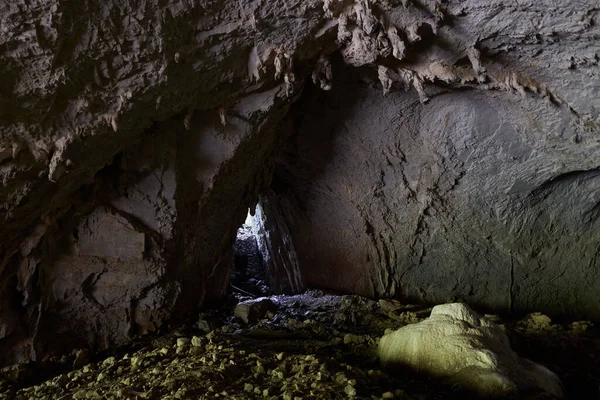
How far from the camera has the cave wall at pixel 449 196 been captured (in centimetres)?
339

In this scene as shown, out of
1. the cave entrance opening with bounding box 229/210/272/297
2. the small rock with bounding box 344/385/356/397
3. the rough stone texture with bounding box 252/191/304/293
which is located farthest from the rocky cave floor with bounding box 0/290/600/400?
the cave entrance opening with bounding box 229/210/272/297

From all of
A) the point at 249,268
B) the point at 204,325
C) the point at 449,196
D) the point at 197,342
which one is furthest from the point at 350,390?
the point at 249,268

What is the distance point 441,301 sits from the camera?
4.31 meters

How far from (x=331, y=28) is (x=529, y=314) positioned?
3000mm

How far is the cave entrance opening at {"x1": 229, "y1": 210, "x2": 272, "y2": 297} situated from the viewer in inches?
232

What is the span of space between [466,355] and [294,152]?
8.09 feet

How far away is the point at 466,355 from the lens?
2213mm

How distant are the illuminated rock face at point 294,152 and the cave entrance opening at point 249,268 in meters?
1.17

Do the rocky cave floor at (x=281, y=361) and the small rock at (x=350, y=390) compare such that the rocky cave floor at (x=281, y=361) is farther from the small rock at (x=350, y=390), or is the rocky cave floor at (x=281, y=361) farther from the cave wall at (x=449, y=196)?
the cave wall at (x=449, y=196)

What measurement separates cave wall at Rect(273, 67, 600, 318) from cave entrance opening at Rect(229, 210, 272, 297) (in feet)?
4.88

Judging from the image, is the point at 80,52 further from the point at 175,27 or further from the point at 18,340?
the point at 18,340

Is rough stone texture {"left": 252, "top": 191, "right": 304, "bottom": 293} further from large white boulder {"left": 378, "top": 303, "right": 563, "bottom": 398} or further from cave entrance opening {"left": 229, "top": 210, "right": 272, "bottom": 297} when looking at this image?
large white boulder {"left": 378, "top": 303, "right": 563, "bottom": 398}

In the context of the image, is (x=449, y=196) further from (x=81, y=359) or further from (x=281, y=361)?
(x=81, y=359)

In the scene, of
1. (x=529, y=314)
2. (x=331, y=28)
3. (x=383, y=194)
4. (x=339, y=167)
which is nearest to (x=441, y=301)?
(x=529, y=314)
